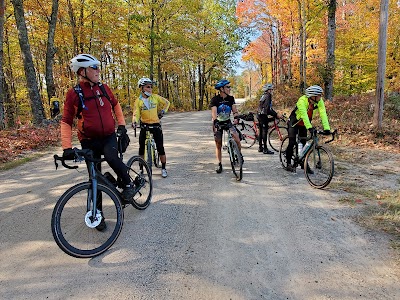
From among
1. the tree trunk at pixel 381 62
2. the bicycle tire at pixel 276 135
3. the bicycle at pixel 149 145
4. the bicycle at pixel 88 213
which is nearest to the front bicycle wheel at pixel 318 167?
the bicycle at pixel 149 145

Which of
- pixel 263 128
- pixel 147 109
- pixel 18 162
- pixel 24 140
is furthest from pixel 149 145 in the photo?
pixel 24 140

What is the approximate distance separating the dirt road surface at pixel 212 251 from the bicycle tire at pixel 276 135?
4189mm

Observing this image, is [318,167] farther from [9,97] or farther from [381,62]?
[9,97]

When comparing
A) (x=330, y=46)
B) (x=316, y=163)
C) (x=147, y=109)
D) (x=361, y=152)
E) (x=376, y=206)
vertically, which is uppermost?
(x=330, y=46)

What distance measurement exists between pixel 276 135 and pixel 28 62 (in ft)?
38.4

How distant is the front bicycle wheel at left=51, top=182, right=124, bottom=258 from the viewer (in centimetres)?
322

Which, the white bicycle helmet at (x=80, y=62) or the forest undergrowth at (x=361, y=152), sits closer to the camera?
the white bicycle helmet at (x=80, y=62)

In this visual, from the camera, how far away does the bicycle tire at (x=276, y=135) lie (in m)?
9.71

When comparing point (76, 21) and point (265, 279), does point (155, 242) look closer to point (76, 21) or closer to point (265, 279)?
point (265, 279)

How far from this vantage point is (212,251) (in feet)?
11.3

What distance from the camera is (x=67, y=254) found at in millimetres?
3303

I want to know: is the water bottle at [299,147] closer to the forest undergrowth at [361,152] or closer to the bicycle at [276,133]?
the forest undergrowth at [361,152]

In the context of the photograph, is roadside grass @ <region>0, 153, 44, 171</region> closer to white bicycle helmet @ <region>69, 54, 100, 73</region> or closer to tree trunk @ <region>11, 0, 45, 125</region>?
tree trunk @ <region>11, 0, 45, 125</region>

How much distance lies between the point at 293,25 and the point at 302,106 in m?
17.4
